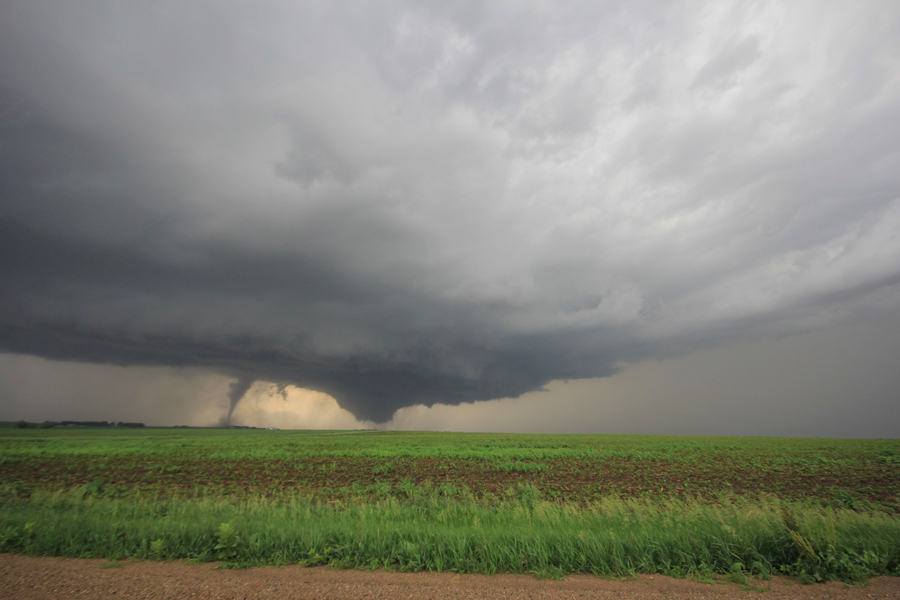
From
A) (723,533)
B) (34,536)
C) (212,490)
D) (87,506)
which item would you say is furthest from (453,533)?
(212,490)

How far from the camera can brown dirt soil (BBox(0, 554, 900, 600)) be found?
5930 mm

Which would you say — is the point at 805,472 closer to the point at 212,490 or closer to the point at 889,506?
the point at 889,506

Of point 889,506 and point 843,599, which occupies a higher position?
point 843,599

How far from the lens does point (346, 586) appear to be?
244 inches

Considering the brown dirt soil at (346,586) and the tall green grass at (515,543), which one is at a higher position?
the tall green grass at (515,543)

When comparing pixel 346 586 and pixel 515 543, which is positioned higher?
pixel 515 543

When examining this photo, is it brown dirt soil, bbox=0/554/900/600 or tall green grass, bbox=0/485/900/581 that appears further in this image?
tall green grass, bbox=0/485/900/581

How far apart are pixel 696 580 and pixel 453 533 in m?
4.50

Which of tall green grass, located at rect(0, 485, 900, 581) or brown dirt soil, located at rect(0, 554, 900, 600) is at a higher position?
tall green grass, located at rect(0, 485, 900, 581)

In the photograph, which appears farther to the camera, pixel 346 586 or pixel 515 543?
pixel 515 543

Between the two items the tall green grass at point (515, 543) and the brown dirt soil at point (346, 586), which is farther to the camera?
the tall green grass at point (515, 543)

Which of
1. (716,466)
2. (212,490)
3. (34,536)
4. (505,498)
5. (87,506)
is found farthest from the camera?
(716,466)

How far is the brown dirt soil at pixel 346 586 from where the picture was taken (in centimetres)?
593

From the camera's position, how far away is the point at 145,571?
6.84 metres
